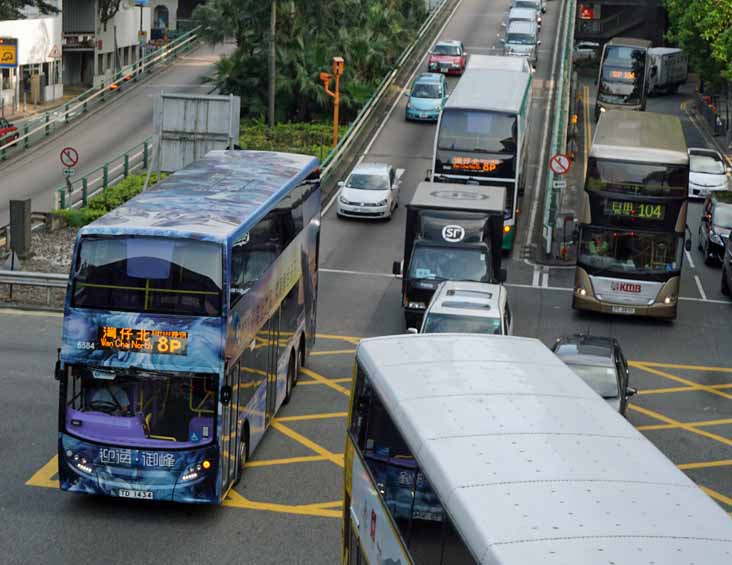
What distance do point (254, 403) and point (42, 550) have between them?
158 inches

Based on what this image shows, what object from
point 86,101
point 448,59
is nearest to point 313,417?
point 86,101

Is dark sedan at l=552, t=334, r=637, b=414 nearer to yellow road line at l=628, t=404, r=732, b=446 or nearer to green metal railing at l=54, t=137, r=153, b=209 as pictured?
yellow road line at l=628, t=404, r=732, b=446

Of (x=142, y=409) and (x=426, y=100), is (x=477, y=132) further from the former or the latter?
(x=142, y=409)

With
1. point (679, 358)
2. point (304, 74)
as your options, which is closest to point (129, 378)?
point (679, 358)

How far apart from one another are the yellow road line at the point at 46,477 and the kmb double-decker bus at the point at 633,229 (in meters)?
14.8

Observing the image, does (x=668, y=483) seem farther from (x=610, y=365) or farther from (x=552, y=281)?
(x=552, y=281)

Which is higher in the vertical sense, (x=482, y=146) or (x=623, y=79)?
(x=482, y=146)

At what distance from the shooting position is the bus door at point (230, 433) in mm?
15797

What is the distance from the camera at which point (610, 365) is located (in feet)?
69.1

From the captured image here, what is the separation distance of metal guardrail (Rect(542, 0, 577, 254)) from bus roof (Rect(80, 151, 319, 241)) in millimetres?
13847

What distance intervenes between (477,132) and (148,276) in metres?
20.7

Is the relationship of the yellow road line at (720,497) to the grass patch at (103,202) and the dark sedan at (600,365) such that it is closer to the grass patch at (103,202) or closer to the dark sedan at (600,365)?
the dark sedan at (600,365)

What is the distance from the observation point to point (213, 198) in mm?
18266

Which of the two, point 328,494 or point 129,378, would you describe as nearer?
point 129,378
